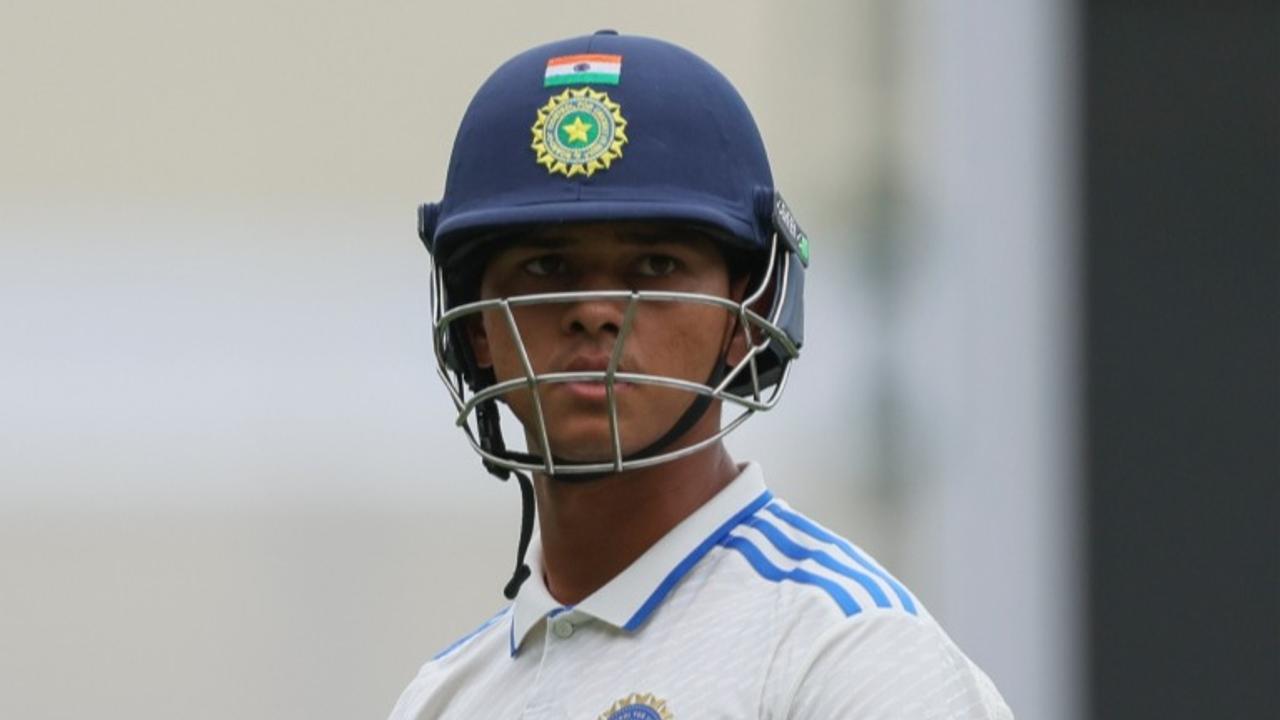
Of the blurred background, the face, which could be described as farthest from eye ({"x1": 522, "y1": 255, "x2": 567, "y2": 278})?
the blurred background

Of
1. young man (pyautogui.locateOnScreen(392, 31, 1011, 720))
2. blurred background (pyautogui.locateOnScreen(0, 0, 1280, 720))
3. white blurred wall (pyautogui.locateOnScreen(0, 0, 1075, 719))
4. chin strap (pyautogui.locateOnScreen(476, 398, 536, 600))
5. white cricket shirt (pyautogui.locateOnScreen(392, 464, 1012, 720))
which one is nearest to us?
white cricket shirt (pyautogui.locateOnScreen(392, 464, 1012, 720))

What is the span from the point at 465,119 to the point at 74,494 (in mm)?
4181

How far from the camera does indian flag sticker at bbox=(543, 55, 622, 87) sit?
282 cm

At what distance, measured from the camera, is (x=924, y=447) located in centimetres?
702

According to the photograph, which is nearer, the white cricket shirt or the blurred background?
the white cricket shirt

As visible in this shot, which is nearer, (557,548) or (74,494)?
(557,548)

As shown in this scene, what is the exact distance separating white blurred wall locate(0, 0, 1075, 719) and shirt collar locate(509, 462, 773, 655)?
12.3 ft

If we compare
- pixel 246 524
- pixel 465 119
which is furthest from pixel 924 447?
pixel 465 119

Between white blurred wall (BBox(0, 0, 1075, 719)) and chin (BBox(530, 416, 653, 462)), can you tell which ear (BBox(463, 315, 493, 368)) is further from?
white blurred wall (BBox(0, 0, 1075, 719))

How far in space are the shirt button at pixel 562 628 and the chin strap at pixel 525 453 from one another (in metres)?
0.07

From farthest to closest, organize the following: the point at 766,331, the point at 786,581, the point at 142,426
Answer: the point at 142,426 < the point at 766,331 < the point at 786,581

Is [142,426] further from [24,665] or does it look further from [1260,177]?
[1260,177]

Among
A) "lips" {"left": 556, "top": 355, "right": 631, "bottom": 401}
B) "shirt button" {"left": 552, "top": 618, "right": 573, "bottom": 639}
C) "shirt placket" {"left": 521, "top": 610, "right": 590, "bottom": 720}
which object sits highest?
"lips" {"left": 556, "top": 355, "right": 631, "bottom": 401}

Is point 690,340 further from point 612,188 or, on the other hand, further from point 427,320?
point 427,320
